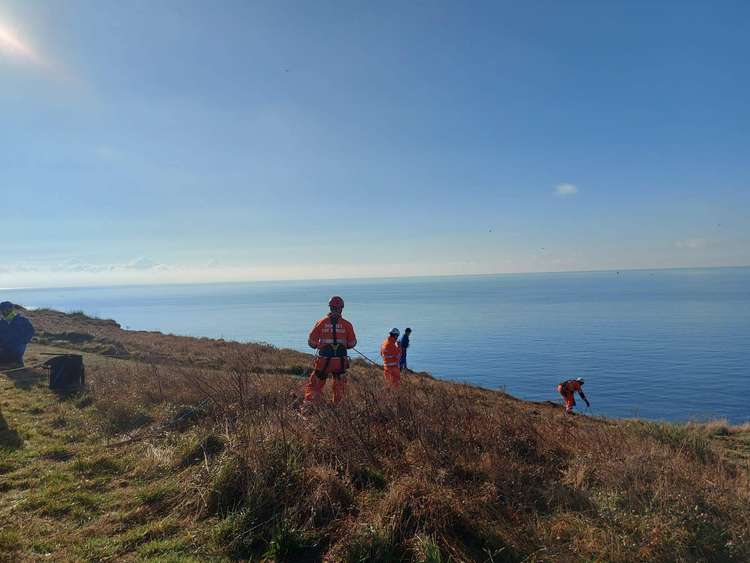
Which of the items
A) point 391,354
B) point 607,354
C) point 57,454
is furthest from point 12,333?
point 607,354

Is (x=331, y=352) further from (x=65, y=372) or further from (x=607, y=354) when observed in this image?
(x=607, y=354)

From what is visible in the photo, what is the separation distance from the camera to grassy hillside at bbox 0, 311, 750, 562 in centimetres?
379

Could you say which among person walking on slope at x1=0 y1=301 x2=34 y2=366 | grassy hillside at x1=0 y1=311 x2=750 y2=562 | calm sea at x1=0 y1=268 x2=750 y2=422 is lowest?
calm sea at x1=0 y1=268 x2=750 y2=422

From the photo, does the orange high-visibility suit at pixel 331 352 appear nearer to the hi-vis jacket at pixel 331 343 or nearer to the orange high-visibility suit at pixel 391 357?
the hi-vis jacket at pixel 331 343

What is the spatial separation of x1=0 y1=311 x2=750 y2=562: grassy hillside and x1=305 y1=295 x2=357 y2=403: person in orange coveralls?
165 centimetres

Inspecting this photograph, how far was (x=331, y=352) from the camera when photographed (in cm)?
905

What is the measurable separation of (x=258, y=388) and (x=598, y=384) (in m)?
31.6

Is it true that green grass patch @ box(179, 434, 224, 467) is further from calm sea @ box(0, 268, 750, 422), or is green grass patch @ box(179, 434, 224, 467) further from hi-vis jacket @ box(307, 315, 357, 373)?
calm sea @ box(0, 268, 750, 422)

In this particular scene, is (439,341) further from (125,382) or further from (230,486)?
(230,486)

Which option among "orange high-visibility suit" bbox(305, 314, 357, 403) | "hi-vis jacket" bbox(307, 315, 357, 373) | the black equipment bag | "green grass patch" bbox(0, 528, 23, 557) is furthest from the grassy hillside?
the black equipment bag

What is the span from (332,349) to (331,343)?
0.13m

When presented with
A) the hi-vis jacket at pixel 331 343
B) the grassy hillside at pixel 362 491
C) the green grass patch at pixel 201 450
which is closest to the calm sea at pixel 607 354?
the hi-vis jacket at pixel 331 343

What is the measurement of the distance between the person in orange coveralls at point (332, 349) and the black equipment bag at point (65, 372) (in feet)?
20.3

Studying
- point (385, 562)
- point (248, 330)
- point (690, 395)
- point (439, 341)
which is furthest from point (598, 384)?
point (248, 330)
